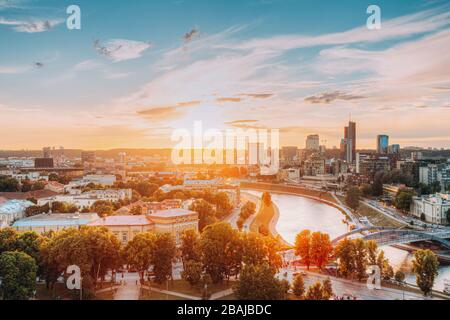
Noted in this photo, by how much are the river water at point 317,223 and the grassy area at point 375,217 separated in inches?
24.2

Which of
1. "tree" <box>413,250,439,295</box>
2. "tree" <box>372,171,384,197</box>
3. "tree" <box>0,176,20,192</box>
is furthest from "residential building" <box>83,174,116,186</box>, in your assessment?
"tree" <box>413,250,439,295</box>

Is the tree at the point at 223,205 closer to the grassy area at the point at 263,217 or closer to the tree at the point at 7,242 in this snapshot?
the grassy area at the point at 263,217

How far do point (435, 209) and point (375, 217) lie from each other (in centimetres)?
171

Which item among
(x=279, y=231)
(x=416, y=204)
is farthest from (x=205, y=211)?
(x=416, y=204)

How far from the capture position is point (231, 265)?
5656 millimetres

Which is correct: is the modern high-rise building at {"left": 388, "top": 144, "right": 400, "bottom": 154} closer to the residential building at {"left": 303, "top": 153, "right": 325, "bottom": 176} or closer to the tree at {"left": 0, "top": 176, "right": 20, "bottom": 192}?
the residential building at {"left": 303, "top": 153, "right": 325, "bottom": 176}

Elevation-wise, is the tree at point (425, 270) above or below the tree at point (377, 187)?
below

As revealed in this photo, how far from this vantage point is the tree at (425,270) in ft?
18.3

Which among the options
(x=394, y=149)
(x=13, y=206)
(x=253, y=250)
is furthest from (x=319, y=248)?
(x=394, y=149)

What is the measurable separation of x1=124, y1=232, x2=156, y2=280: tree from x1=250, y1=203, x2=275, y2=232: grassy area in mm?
4450

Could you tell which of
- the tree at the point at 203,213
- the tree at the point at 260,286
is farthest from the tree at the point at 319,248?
the tree at the point at 203,213
